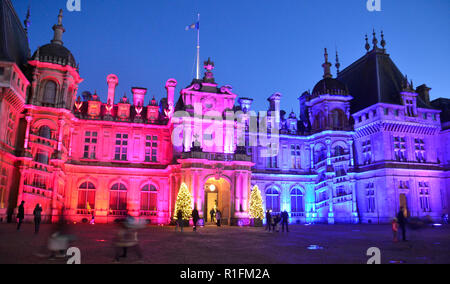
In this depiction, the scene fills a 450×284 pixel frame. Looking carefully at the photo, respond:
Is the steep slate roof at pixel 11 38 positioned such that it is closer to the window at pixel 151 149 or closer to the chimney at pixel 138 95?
the chimney at pixel 138 95

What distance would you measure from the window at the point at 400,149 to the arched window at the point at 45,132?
36.5 metres

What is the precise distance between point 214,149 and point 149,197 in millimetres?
9422

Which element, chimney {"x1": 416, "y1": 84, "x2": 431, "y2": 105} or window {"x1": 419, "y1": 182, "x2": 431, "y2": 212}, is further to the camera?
chimney {"x1": 416, "y1": 84, "x2": 431, "y2": 105}

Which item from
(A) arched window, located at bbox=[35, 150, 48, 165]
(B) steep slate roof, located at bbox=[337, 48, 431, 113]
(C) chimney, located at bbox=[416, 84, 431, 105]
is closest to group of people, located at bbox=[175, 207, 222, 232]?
(A) arched window, located at bbox=[35, 150, 48, 165]

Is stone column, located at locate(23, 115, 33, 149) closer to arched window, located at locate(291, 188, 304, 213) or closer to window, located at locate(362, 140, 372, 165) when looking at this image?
arched window, located at locate(291, 188, 304, 213)

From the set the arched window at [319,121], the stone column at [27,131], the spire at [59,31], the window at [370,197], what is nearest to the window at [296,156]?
the arched window at [319,121]

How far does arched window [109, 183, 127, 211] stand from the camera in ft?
123

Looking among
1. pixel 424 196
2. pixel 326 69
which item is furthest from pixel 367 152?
pixel 326 69

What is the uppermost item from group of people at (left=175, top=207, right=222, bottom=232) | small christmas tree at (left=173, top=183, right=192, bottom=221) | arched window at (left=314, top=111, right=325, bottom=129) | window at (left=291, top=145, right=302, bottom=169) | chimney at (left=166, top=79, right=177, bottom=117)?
chimney at (left=166, top=79, right=177, bottom=117)

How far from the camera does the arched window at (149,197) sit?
38406mm

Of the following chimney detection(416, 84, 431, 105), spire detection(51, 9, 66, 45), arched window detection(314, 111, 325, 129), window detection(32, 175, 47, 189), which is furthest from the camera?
chimney detection(416, 84, 431, 105)

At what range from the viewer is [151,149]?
39.8m

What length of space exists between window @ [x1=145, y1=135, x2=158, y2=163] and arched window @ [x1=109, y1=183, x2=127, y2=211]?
13.8 ft

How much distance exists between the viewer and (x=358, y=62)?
47.7m
